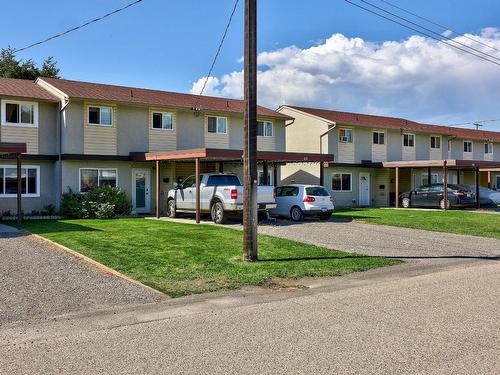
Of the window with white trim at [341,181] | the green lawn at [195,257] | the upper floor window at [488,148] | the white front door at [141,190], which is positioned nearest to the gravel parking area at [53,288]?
the green lawn at [195,257]

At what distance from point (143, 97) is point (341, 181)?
1382 cm

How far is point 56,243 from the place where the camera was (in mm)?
13078

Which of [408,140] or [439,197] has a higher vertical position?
[408,140]

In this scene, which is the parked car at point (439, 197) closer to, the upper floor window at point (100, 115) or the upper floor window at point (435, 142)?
the upper floor window at point (435, 142)

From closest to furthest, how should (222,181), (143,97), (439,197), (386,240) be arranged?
(386,240) < (222,181) < (143,97) < (439,197)

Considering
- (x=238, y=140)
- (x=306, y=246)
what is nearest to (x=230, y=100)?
(x=238, y=140)

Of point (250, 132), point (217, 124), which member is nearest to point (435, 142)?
point (217, 124)

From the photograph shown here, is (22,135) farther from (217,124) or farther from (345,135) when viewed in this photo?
(345,135)

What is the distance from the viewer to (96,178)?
23422 millimetres

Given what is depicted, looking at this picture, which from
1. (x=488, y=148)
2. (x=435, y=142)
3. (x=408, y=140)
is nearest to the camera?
(x=408, y=140)

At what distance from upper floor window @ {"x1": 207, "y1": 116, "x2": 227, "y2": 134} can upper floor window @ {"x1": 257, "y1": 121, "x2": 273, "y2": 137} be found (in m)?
2.35

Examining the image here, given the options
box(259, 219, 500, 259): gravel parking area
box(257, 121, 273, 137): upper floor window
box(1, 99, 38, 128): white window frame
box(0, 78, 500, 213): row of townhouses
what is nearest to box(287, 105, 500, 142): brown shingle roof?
box(0, 78, 500, 213): row of townhouses

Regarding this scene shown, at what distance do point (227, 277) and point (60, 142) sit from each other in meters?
15.4

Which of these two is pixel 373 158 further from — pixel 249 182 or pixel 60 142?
pixel 249 182
